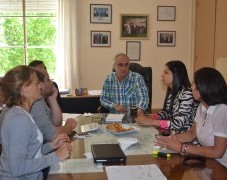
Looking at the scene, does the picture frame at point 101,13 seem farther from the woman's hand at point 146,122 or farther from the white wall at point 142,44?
the woman's hand at point 146,122

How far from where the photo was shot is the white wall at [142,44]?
5.82 metres

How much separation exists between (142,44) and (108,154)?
4.47 meters

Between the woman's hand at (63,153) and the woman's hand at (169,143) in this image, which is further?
the woman's hand at (169,143)

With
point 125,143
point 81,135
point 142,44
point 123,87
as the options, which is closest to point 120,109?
point 123,87

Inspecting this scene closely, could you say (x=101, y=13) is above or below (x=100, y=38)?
above

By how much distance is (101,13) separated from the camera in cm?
577

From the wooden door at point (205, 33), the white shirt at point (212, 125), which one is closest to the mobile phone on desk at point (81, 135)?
the white shirt at point (212, 125)

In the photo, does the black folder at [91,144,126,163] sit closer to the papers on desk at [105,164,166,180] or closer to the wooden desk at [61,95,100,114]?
the papers on desk at [105,164,166,180]

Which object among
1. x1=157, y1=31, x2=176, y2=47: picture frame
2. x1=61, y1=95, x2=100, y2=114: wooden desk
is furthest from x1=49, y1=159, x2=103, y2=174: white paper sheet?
x1=157, y1=31, x2=176, y2=47: picture frame

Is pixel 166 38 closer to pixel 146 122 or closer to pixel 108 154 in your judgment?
pixel 146 122

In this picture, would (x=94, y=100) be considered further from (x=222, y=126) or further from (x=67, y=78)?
(x=222, y=126)

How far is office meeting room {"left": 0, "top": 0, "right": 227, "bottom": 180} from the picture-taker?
161 cm

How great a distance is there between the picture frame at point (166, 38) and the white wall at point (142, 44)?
Answer: 0.06 meters

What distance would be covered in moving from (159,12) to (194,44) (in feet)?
2.93
